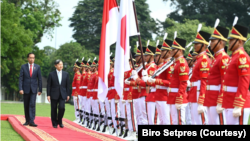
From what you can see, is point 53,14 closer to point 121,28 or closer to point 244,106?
point 121,28

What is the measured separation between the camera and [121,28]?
9.09 metres

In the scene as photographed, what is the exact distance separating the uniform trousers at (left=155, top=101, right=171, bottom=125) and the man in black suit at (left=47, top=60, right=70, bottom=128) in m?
4.49

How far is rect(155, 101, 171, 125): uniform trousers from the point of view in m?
8.01

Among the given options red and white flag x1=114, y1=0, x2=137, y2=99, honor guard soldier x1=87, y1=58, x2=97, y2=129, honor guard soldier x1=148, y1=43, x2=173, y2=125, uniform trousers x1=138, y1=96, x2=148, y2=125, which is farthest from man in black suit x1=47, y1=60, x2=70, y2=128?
honor guard soldier x1=148, y1=43, x2=173, y2=125

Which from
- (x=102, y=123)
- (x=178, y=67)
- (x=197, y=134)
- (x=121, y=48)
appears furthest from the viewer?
(x=102, y=123)

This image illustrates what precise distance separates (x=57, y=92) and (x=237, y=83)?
7145mm

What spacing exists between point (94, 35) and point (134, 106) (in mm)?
42598

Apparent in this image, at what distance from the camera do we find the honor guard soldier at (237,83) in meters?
5.62

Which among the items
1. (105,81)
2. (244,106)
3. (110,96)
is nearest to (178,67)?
(244,106)

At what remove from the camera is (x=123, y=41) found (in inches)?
357

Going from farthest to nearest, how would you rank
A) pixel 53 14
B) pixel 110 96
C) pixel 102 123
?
1. pixel 53 14
2. pixel 102 123
3. pixel 110 96

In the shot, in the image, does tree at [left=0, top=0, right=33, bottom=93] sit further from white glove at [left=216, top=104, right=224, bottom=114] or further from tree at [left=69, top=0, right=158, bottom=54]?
white glove at [left=216, top=104, right=224, bottom=114]

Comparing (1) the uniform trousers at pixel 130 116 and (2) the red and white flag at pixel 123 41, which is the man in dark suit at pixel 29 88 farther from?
(2) the red and white flag at pixel 123 41

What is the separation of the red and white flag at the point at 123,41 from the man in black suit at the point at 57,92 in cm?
343
